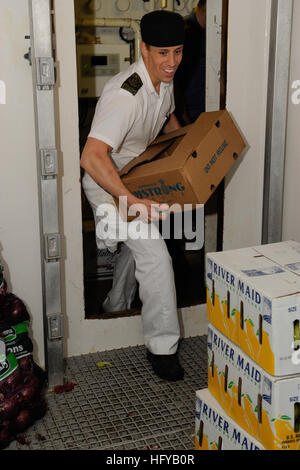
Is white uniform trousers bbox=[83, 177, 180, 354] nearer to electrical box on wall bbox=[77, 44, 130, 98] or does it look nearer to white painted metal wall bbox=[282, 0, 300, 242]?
white painted metal wall bbox=[282, 0, 300, 242]

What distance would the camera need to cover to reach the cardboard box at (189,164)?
2201 mm

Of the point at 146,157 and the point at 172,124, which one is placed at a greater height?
the point at 172,124

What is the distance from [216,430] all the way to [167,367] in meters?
0.73

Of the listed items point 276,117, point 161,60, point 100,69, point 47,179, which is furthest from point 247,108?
point 100,69

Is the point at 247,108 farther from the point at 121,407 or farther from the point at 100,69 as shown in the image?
the point at 121,407

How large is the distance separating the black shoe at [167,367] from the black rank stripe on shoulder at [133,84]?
1.18 metres

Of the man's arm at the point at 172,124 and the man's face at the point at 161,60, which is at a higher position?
the man's face at the point at 161,60

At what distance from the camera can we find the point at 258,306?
1594 millimetres

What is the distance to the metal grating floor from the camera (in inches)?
82.9

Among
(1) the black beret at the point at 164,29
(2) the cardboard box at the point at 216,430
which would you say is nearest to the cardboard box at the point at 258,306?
(2) the cardboard box at the point at 216,430

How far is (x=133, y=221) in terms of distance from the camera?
2537 mm

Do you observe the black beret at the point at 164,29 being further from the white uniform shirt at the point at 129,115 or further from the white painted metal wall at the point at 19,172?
the white painted metal wall at the point at 19,172

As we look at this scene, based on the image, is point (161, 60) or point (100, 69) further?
point (100, 69)

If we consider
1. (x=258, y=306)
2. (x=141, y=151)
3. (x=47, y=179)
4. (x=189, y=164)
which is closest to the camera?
(x=258, y=306)
